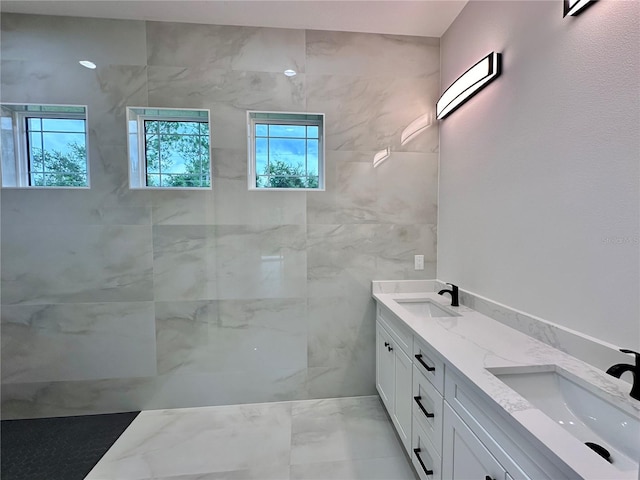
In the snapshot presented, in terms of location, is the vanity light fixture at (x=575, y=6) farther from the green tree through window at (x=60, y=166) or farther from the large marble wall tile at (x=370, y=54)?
the green tree through window at (x=60, y=166)

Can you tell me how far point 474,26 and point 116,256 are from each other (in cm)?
299

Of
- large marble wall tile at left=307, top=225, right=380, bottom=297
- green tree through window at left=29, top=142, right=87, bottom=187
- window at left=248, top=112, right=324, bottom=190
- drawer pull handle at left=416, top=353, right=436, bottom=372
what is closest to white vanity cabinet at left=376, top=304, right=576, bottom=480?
drawer pull handle at left=416, top=353, right=436, bottom=372

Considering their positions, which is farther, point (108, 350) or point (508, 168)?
point (108, 350)

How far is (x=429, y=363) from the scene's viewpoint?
1346mm

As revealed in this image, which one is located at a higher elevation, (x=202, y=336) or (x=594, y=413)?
(x=594, y=413)

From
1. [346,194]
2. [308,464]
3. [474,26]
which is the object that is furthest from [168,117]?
[308,464]

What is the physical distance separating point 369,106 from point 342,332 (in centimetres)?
184

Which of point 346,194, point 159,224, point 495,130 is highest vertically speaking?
point 495,130

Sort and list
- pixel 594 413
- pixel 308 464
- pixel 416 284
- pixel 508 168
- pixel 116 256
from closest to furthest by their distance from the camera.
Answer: pixel 594 413 < pixel 508 168 < pixel 308 464 < pixel 116 256 < pixel 416 284

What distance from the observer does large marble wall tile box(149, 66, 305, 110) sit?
2.08 meters

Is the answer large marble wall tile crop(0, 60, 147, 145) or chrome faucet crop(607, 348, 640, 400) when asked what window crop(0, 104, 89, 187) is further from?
chrome faucet crop(607, 348, 640, 400)

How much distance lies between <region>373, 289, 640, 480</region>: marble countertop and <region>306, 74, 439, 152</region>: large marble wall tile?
1333 mm

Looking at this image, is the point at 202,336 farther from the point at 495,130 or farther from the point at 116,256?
the point at 495,130

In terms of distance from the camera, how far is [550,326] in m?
1.25
